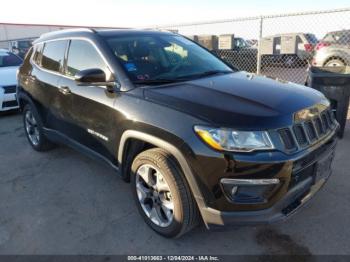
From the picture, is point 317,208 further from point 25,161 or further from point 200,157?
point 25,161

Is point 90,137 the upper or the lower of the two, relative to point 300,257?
upper

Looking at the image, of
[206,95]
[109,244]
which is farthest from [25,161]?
[206,95]

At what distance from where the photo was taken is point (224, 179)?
220 centimetres

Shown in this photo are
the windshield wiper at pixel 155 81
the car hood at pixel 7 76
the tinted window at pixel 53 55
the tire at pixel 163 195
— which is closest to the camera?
the tire at pixel 163 195

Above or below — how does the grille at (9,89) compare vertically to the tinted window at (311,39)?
below

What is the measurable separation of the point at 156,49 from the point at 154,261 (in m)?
2.17

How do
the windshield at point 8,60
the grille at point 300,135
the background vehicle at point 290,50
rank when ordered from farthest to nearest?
the background vehicle at point 290,50
the windshield at point 8,60
the grille at point 300,135

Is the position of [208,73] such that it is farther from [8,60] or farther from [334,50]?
[8,60]

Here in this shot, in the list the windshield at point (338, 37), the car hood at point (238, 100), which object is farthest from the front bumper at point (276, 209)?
the windshield at point (338, 37)

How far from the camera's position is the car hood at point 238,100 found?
87.9 inches

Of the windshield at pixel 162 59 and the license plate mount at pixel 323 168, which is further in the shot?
the windshield at pixel 162 59

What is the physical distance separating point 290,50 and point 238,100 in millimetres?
10489

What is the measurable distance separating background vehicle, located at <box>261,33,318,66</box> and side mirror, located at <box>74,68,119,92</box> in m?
8.41

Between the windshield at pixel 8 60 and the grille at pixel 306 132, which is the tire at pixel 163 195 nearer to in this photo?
the grille at pixel 306 132
